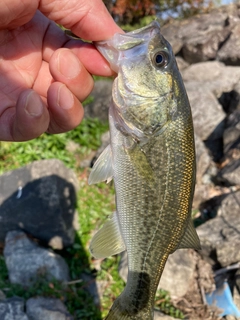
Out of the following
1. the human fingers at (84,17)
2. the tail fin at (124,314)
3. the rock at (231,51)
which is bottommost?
the rock at (231,51)

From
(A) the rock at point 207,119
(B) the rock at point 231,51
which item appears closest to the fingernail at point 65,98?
(A) the rock at point 207,119

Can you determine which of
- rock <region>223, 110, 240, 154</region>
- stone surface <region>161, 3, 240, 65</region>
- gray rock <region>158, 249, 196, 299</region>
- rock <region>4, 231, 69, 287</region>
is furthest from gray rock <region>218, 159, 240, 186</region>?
stone surface <region>161, 3, 240, 65</region>

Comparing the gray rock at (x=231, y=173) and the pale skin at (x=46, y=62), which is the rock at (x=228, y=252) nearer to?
the gray rock at (x=231, y=173)

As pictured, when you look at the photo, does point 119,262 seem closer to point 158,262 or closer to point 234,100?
point 158,262

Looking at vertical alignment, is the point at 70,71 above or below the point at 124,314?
above

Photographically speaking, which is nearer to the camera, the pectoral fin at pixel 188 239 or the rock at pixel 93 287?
the pectoral fin at pixel 188 239

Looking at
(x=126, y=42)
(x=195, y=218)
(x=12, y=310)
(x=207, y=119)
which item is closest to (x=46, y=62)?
(x=126, y=42)

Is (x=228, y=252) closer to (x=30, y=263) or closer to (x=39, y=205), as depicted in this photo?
(x=30, y=263)

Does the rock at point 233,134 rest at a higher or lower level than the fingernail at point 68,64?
lower
